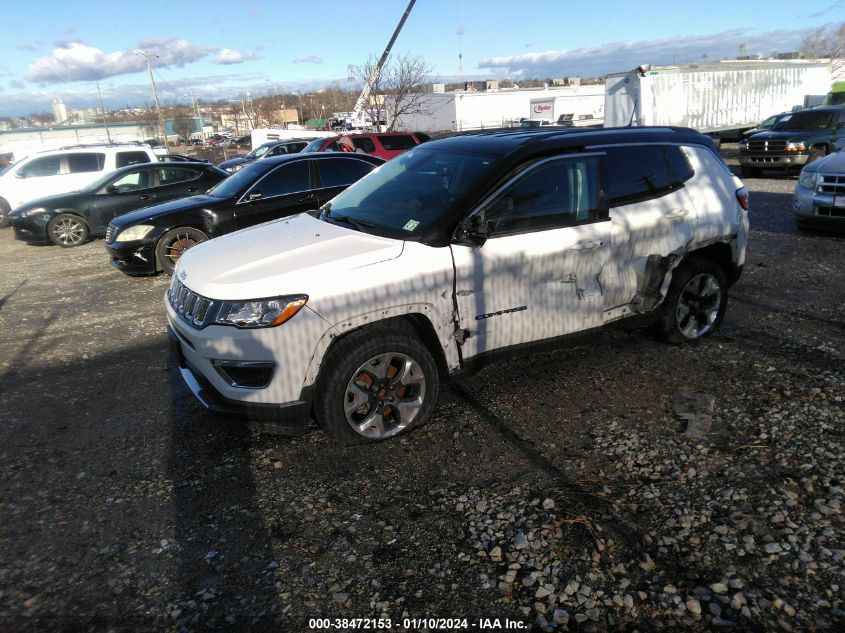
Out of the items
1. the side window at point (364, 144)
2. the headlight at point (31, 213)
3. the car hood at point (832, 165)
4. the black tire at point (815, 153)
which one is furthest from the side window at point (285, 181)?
the black tire at point (815, 153)

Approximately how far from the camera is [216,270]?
3686mm

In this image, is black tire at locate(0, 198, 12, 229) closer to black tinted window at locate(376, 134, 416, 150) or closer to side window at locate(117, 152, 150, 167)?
side window at locate(117, 152, 150, 167)

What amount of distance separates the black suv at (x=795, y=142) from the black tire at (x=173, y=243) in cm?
1468

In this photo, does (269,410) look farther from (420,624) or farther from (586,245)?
(586,245)

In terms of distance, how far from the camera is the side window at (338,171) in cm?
869

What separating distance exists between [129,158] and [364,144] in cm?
655

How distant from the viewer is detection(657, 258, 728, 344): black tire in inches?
192

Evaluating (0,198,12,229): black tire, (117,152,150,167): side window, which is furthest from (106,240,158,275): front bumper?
(0,198,12,229): black tire

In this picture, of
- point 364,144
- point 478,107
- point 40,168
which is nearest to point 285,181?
point 40,168

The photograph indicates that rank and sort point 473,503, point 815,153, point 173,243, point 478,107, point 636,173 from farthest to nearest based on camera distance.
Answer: point 478,107 → point 815,153 → point 173,243 → point 636,173 → point 473,503

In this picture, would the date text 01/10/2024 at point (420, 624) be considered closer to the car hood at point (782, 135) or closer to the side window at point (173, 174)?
the side window at point (173, 174)

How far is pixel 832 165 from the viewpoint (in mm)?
8281

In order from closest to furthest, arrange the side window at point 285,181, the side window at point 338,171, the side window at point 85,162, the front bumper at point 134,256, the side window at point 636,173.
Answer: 1. the side window at point 636,173
2. the front bumper at point 134,256
3. the side window at point 285,181
4. the side window at point 338,171
5. the side window at point 85,162

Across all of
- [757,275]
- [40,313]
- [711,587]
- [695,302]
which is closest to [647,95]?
[757,275]
